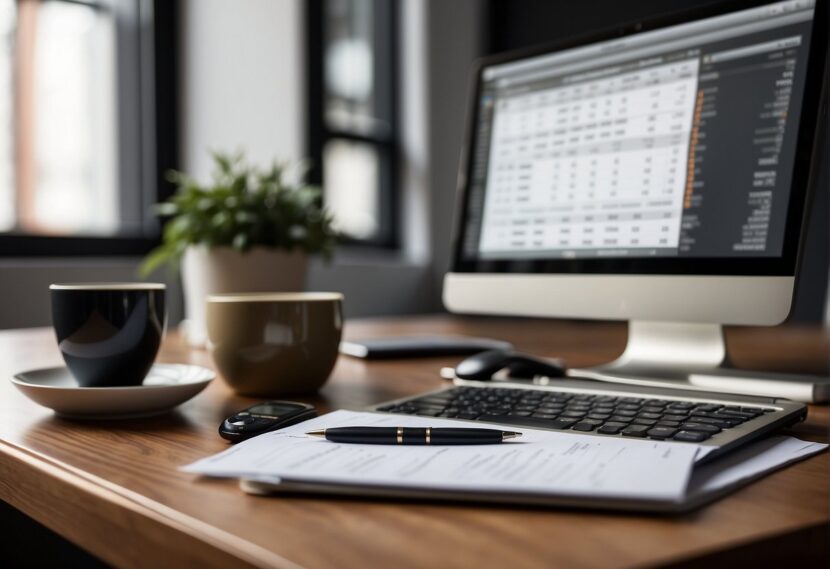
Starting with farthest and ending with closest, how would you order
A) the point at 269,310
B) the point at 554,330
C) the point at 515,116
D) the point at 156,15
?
the point at 156,15
the point at 554,330
the point at 515,116
the point at 269,310

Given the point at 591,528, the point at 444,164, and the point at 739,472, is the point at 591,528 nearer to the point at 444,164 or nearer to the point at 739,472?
the point at 739,472

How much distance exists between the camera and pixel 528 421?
0.54 m

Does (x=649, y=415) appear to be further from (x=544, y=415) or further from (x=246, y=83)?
(x=246, y=83)

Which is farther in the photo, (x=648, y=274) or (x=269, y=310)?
(x=648, y=274)

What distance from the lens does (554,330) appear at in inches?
64.4

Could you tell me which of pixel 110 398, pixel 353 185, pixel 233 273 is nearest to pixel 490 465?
pixel 110 398

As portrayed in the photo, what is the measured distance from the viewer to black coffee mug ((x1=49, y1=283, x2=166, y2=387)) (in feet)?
2.07

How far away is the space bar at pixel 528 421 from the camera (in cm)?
53

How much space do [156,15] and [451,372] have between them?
7.32 ft

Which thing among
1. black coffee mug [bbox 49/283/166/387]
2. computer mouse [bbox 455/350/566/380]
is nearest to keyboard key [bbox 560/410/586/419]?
computer mouse [bbox 455/350/566/380]

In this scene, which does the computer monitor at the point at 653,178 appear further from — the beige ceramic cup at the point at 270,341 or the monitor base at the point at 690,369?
the beige ceramic cup at the point at 270,341

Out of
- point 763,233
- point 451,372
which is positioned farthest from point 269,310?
point 763,233

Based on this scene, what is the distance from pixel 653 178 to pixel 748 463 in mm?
444

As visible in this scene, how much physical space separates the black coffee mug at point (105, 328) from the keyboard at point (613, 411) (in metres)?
0.21
